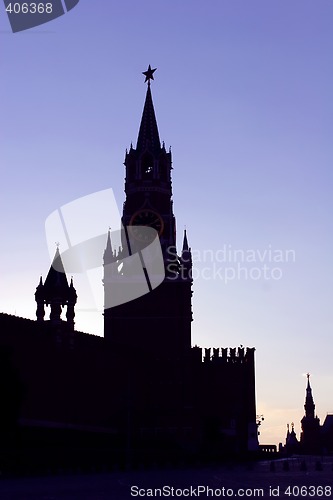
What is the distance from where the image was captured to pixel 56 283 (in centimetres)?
10500

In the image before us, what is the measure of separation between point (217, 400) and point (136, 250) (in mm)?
23263

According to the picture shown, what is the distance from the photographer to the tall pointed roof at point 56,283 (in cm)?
10525

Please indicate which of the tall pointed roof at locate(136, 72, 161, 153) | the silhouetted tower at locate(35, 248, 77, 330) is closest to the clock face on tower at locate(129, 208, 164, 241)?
the tall pointed roof at locate(136, 72, 161, 153)

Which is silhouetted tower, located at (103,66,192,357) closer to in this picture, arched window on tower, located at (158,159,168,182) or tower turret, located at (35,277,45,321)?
arched window on tower, located at (158,159,168,182)

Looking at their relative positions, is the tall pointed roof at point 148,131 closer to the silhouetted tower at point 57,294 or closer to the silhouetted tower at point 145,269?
the silhouetted tower at point 145,269

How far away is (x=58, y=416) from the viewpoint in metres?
99.6

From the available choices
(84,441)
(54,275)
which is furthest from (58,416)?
(54,275)

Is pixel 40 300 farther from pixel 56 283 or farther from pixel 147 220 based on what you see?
pixel 147 220

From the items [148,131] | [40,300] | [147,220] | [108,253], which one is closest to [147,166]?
[148,131]

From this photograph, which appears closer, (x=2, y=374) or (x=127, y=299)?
(x=2, y=374)

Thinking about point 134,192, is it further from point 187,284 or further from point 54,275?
point 54,275

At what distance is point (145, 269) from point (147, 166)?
16.0 meters

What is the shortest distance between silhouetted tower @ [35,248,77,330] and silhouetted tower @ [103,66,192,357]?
17.1 meters

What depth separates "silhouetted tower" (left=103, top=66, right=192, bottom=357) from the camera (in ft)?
422
